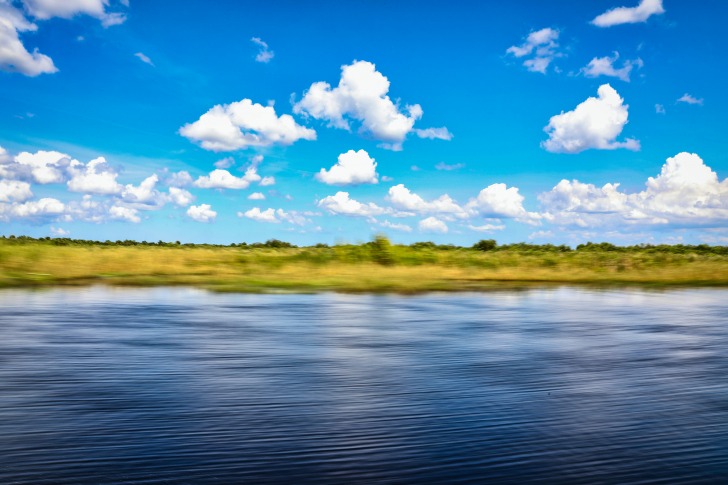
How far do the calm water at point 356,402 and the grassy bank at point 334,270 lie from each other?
14579mm

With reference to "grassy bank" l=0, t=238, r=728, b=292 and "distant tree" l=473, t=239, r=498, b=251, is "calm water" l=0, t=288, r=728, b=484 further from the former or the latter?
"distant tree" l=473, t=239, r=498, b=251

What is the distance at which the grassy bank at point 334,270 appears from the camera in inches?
1144

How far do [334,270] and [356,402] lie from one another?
1149 inches

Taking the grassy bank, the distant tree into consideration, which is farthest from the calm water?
the distant tree

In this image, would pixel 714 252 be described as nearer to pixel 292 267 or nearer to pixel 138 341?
pixel 292 267

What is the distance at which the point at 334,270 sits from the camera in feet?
118

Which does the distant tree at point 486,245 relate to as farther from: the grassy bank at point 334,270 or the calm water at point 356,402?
the calm water at point 356,402

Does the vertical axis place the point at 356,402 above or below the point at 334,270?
below

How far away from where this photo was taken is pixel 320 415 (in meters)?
6.29

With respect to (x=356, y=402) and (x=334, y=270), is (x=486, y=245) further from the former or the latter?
(x=356, y=402)

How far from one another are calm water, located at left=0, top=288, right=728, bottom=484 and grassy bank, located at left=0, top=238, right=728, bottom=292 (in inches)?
574

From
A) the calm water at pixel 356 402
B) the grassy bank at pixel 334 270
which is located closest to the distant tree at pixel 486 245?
the grassy bank at pixel 334 270

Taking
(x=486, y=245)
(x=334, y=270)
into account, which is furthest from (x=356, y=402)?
(x=486, y=245)

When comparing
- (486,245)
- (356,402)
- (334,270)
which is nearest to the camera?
(356,402)
